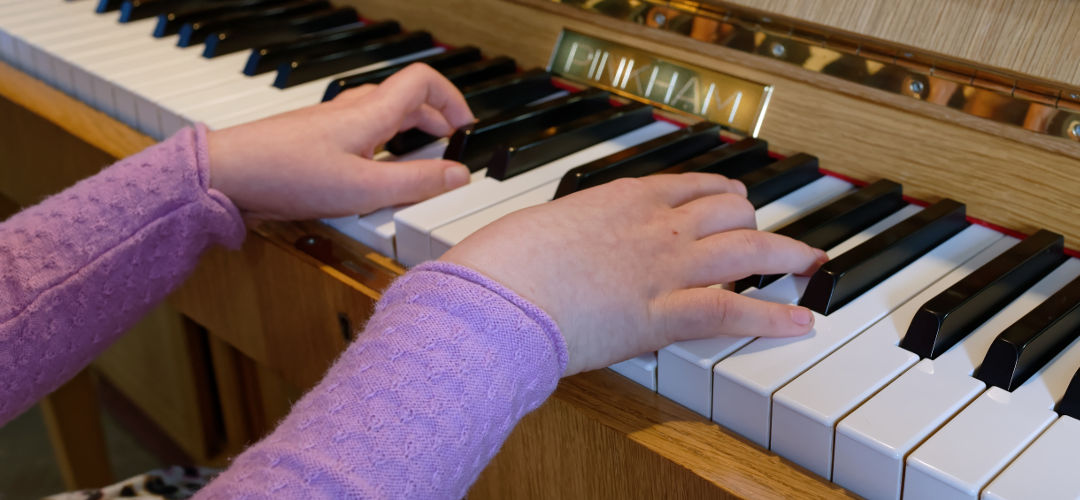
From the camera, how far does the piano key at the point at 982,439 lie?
0.64 metres

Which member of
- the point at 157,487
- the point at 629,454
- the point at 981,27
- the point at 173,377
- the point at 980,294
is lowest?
the point at 173,377

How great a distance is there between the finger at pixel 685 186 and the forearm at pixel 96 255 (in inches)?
16.9

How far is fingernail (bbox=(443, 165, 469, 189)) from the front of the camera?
3.39 ft

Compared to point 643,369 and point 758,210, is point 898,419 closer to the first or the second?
point 643,369

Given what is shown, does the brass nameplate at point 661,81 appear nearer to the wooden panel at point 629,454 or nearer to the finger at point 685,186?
the finger at point 685,186

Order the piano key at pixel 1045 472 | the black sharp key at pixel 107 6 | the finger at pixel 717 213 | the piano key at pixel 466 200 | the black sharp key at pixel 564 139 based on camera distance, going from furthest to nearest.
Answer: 1. the black sharp key at pixel 107 6
2. the black sharp key at pixel 564 139
3. the piano key at pixel 466 200
4. the finger at pixel 717 213
5. the piano key at pixel 1045 472

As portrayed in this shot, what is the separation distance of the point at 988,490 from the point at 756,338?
0.20 meters

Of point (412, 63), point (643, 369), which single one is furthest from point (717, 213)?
point (412, 63)

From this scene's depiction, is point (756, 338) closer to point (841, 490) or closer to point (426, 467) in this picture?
point (841, 490)

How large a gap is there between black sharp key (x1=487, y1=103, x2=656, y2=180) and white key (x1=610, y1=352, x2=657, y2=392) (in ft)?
0.99

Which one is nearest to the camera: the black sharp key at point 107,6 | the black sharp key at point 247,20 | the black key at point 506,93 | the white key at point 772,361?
the white key at point 772,361

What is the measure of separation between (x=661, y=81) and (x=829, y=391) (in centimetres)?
55

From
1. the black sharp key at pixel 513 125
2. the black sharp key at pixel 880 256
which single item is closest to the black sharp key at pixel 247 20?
the black sharp key at pixel 513 125

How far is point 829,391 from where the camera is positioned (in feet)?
2.33
